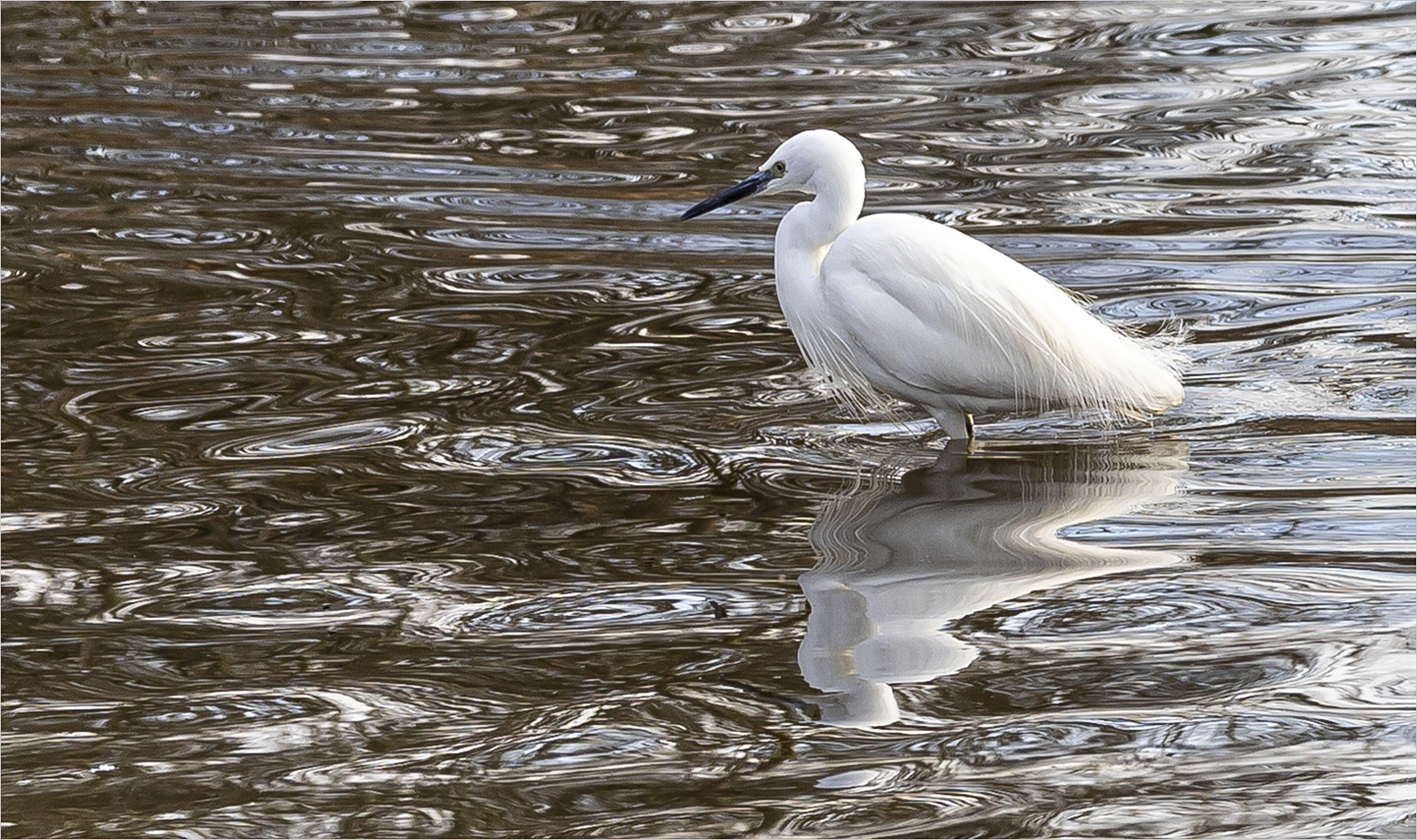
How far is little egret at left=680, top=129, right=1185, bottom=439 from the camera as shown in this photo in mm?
4859

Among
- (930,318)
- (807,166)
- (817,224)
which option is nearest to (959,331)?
(930,318)

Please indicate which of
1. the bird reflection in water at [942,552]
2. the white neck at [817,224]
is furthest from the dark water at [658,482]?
the white neck at [817,224]

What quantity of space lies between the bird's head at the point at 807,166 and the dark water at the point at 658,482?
25.2 inches

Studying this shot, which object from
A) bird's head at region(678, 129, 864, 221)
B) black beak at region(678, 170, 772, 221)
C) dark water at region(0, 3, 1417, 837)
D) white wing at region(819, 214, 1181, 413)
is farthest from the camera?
black beak at region(678, 170, 772, 221)

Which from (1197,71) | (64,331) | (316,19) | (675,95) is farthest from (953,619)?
(316,19)

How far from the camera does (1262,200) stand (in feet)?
23.5

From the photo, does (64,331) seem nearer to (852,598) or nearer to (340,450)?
(340,450)

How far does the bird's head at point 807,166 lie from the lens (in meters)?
5.00

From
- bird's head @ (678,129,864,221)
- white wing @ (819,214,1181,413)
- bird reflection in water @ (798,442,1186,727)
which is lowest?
bird reflection in water @ (798,442,1186,727)

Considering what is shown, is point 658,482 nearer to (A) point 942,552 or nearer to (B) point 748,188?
(A) point 942,552

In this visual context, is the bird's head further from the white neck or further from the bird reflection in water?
the bird reflection in water

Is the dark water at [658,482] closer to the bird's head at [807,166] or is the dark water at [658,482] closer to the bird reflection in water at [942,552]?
the bird reflection in water at [942,552]

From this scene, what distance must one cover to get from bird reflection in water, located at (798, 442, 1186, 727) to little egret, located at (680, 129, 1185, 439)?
165 mm

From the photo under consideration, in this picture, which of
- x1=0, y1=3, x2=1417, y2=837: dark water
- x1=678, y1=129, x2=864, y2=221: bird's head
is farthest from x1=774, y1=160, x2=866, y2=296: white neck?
x1=0, y1=3, x2=1417, y2=837: dark water
